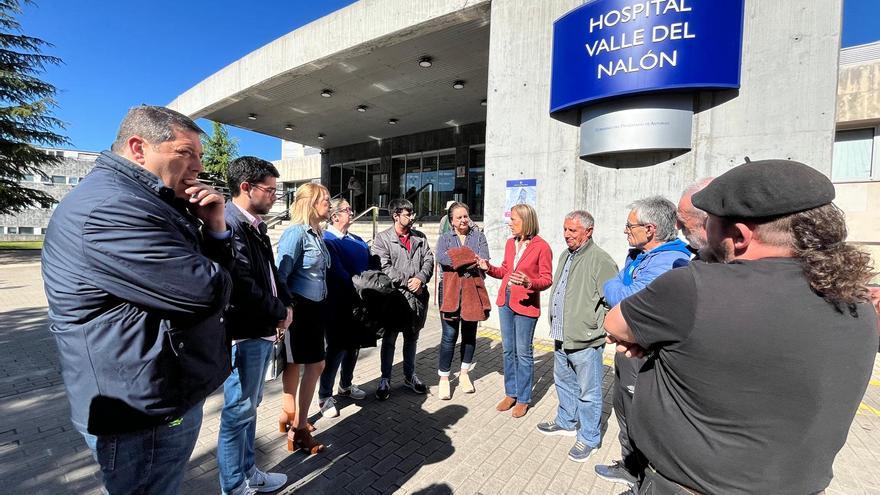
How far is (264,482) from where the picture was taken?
2482 mm

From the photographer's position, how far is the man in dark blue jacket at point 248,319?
198cm

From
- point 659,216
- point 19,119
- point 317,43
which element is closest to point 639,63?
point 659,216

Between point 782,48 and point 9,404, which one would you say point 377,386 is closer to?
point 9,404

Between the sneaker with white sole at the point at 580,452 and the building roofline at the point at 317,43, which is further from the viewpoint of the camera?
the building roofline at the point at 317,43

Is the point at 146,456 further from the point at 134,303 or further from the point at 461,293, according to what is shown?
the point at 461,293

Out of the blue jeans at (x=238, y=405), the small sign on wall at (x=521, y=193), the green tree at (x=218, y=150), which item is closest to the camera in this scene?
the blue jeans at (x=238, y=405)

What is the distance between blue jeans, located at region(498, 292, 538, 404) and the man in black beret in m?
2.29

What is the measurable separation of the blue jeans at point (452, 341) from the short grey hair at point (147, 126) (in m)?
2.94

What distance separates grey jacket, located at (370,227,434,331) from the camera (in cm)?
377

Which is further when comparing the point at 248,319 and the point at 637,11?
the point at 637,11

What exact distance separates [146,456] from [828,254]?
224 centimetres

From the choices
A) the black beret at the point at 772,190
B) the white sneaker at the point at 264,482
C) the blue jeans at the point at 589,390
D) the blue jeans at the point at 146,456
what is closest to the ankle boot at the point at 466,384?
the blue jeans at the point at 589,390

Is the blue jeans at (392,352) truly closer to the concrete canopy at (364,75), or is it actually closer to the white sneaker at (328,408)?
the white sneaker at (328,408)

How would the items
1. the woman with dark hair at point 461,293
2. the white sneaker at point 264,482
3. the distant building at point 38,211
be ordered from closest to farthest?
the white sneaker at point 264,482 → the woman with dark hair at point 461,293 → the distant building at point 38,211
